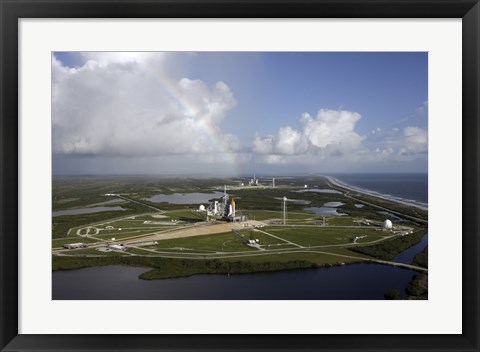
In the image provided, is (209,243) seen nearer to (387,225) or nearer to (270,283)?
(270,283)

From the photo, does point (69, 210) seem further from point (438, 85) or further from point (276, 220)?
point (438, 85)

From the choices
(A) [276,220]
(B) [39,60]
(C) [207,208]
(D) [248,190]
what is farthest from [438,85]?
(D) [248,190]

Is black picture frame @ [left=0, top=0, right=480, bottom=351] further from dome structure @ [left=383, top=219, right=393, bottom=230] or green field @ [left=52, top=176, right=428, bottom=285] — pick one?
dome structure @ [left=383, top=219, right=393, bottom=230]

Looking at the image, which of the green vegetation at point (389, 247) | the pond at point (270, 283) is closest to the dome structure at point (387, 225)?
the green vegetation at point (389, 247)

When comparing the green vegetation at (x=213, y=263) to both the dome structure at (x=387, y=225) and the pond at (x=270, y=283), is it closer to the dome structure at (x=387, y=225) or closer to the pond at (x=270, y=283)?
the pond at (x=270, y=283)

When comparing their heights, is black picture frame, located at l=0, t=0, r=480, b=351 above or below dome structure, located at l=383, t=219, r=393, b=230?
above

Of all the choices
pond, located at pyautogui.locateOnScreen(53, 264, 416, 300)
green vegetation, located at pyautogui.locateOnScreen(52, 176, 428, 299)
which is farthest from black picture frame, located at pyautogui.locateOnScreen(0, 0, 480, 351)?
Result: pond, located at pyautogui.locateOnScreen(53, 264, 416, 300)
